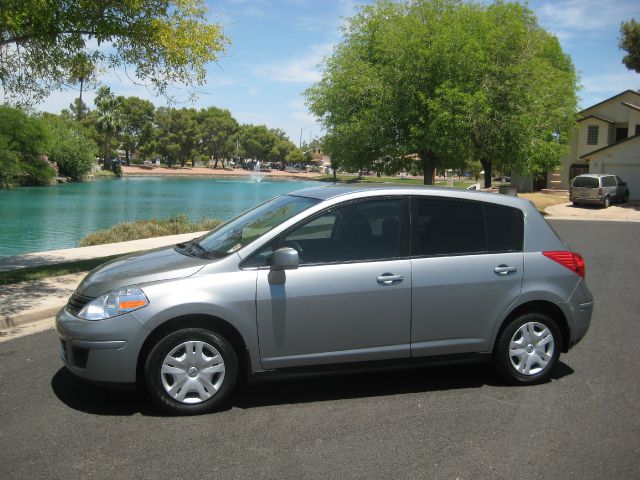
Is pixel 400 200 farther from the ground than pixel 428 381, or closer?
farther from the ground

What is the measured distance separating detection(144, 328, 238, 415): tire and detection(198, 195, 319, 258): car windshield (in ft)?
2.44

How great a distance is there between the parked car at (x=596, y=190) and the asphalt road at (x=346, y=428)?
1303 inches

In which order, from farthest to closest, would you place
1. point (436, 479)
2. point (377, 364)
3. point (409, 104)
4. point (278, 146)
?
1. point (278, 146)
2. point (409, 104)
3. point (377, 364)
4. point (436, 479)

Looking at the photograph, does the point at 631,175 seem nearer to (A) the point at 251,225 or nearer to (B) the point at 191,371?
(A) the point at 251,225

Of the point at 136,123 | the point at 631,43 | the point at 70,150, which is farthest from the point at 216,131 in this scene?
the point at 631,43

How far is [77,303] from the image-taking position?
16.1 ft

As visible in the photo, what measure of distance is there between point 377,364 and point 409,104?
2345cm

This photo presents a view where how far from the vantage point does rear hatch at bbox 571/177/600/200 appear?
36469 millimetres

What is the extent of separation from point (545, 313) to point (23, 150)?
6576 centimetres

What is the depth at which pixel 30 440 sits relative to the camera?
430cm

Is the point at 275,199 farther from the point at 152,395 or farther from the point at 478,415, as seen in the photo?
the point at 478,415

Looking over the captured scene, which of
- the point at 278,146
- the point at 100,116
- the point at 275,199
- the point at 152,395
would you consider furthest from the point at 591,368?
the point at 278,146

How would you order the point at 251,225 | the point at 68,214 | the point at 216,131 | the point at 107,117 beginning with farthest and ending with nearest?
the point at 216,131 < the point at 107,117 < the point at 68,214 < the point at 251,225

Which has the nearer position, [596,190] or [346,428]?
[346,428]
